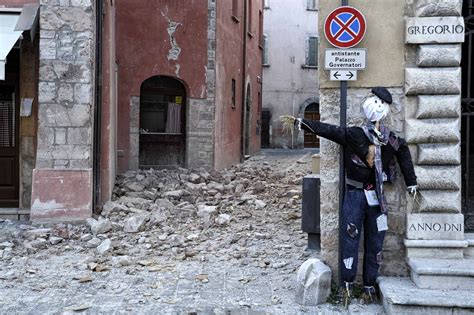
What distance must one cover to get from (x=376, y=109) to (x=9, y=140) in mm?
6911

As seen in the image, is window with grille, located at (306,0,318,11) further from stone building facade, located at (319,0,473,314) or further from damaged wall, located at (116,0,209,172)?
stone building facade, located at (319,0,473,314)

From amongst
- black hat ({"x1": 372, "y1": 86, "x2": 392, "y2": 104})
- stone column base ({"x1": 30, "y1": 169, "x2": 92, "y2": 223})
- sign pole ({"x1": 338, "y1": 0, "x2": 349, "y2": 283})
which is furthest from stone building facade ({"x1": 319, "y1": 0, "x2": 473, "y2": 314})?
stone column base ({"x1": 30, "y1": 169, "x2": 92, "y2": 223})

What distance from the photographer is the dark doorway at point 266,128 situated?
34656mm

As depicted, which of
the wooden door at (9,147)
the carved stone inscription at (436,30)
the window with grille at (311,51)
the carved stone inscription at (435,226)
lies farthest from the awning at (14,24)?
the window with grille at (311,51)

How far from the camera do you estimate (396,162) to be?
19.0ft

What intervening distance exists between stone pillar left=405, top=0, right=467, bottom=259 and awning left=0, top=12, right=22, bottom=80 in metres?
5.80

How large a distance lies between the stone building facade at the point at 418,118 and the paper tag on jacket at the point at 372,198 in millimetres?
371

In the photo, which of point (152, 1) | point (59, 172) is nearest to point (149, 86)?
point (152, 1)

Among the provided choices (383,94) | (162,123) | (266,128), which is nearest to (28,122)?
(162,123)

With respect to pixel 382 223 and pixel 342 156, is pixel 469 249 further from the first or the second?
pixel 342 156

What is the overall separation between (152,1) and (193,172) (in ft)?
14.0

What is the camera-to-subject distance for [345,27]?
574cm

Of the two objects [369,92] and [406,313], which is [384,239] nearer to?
[406,313]

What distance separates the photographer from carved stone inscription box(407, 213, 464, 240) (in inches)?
226
